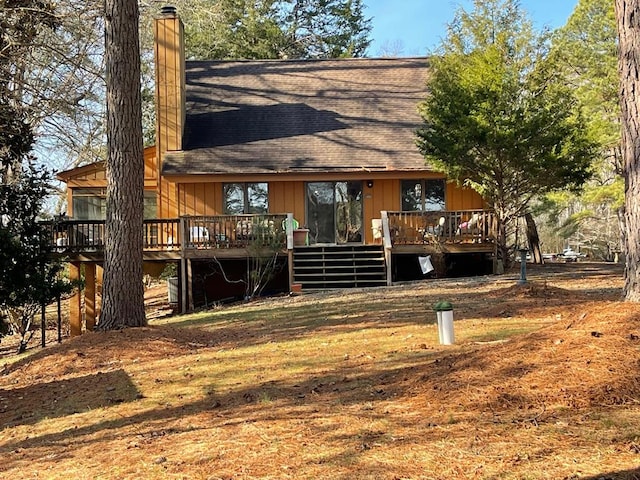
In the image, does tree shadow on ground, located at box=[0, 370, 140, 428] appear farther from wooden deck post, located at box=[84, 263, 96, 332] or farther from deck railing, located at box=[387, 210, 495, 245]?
deck railing, located at box=[387, 210, 495, 245]

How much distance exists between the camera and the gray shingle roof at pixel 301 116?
18.0 m

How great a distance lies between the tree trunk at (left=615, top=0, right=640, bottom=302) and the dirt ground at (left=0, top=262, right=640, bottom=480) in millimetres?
447

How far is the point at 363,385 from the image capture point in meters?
5.32

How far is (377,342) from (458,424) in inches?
125

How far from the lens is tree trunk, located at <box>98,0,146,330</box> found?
8992 millimetres

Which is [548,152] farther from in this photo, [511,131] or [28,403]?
[28,403]

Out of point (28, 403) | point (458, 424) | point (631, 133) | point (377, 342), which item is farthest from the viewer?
point (377, 342)

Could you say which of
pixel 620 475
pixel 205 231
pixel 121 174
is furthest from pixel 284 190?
pixel 620 475

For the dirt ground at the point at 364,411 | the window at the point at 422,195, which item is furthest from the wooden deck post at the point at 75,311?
the window at the point at 422,195

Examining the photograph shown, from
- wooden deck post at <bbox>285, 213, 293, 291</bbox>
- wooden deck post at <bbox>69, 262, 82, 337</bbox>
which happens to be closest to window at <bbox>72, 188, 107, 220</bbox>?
wooden deck post at <bbox>69, 262, 82, 337</bbox>

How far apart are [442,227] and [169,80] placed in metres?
9.64

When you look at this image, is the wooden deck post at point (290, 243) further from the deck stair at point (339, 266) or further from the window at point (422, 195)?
the window at point (422, 195)

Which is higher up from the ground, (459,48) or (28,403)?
(459,48)

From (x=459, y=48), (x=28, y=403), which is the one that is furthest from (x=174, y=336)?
(x=459, y=48)
